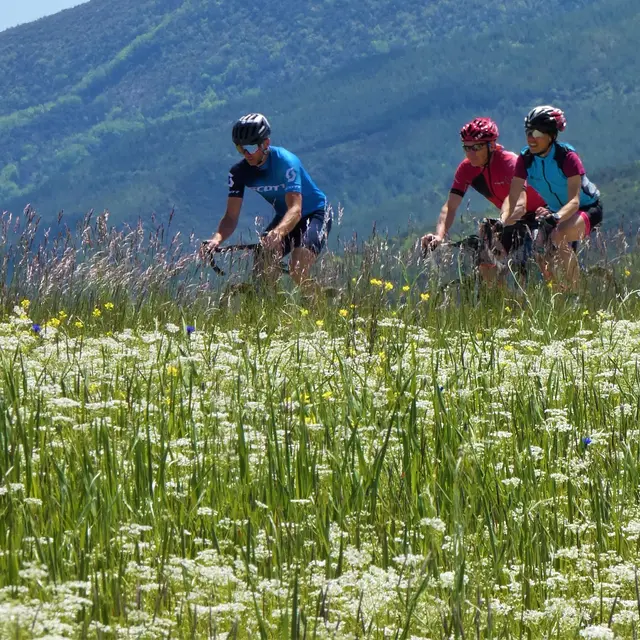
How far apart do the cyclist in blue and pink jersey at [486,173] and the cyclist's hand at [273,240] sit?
1271 mm

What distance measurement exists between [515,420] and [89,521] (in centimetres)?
159

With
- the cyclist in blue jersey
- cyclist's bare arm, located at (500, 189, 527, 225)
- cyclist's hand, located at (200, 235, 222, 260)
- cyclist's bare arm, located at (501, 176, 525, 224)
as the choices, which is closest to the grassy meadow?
cyclist's hand, located at (200, 235, 222, 260)

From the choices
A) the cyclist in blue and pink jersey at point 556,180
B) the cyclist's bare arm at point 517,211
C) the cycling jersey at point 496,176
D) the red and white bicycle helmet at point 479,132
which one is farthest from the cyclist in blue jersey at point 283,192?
the cyclist in blue and pink jersey at point 556,180

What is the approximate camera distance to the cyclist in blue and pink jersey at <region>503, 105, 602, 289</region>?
325 inches

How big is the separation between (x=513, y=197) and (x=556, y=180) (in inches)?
22.5

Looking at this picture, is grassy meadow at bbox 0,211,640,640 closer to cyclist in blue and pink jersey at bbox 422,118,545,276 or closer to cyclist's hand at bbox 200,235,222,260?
cyclist's hand at bbox 200,235,222,260

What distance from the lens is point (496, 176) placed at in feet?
29.1

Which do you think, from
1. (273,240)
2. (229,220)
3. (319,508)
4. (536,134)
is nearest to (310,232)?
(273,240)

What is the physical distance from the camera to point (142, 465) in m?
2.70

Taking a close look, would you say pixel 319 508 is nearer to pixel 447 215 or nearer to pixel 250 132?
pixel 250 132

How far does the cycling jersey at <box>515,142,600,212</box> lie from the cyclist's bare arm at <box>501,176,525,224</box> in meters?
0.09

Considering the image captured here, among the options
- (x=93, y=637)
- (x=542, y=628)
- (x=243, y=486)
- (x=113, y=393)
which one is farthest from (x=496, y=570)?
(x=113, y=393)

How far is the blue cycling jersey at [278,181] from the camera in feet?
28.2

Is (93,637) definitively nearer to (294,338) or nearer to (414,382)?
(414,382)
